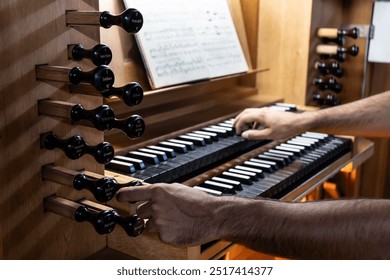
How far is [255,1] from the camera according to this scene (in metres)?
2.44

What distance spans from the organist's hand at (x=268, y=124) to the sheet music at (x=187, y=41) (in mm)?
226

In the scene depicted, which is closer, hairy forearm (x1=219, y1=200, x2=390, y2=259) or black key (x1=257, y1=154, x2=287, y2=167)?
hairy forearm (x1=219, y1=200, x2=390, y2=259)

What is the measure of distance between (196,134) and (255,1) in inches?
36.7

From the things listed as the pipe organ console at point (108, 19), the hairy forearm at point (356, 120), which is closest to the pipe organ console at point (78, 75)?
the pipe organ console at point (108, 19)

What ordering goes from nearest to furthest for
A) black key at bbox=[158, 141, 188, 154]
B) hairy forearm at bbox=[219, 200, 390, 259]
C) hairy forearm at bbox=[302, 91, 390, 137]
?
hairy forearm at bbox=[219, 200, 390, 259]
black key at bbox=[158, 141, 188, 154]
hairy forearm at bbox=[302, 91, 390, 137]

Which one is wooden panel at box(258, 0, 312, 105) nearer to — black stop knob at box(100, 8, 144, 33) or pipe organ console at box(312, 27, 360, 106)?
pipe organ console at box(312, 27, 360, 106)

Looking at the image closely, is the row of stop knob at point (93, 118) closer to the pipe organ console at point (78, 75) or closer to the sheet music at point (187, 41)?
the pipe organ console at point (78, 75)

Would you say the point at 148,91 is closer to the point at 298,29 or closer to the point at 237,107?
the point at 237,107

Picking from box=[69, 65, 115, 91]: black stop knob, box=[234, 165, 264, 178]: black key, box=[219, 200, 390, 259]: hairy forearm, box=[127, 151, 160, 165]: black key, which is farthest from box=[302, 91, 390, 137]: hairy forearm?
box=[69, 65, 115, 91]: black stop knob

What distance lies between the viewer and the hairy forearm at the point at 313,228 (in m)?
1.01

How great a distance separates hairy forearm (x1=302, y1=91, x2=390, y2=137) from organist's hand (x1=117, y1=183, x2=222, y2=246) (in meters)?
0.95

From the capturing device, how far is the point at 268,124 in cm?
192

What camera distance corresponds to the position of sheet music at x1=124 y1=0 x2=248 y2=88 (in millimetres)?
1784
